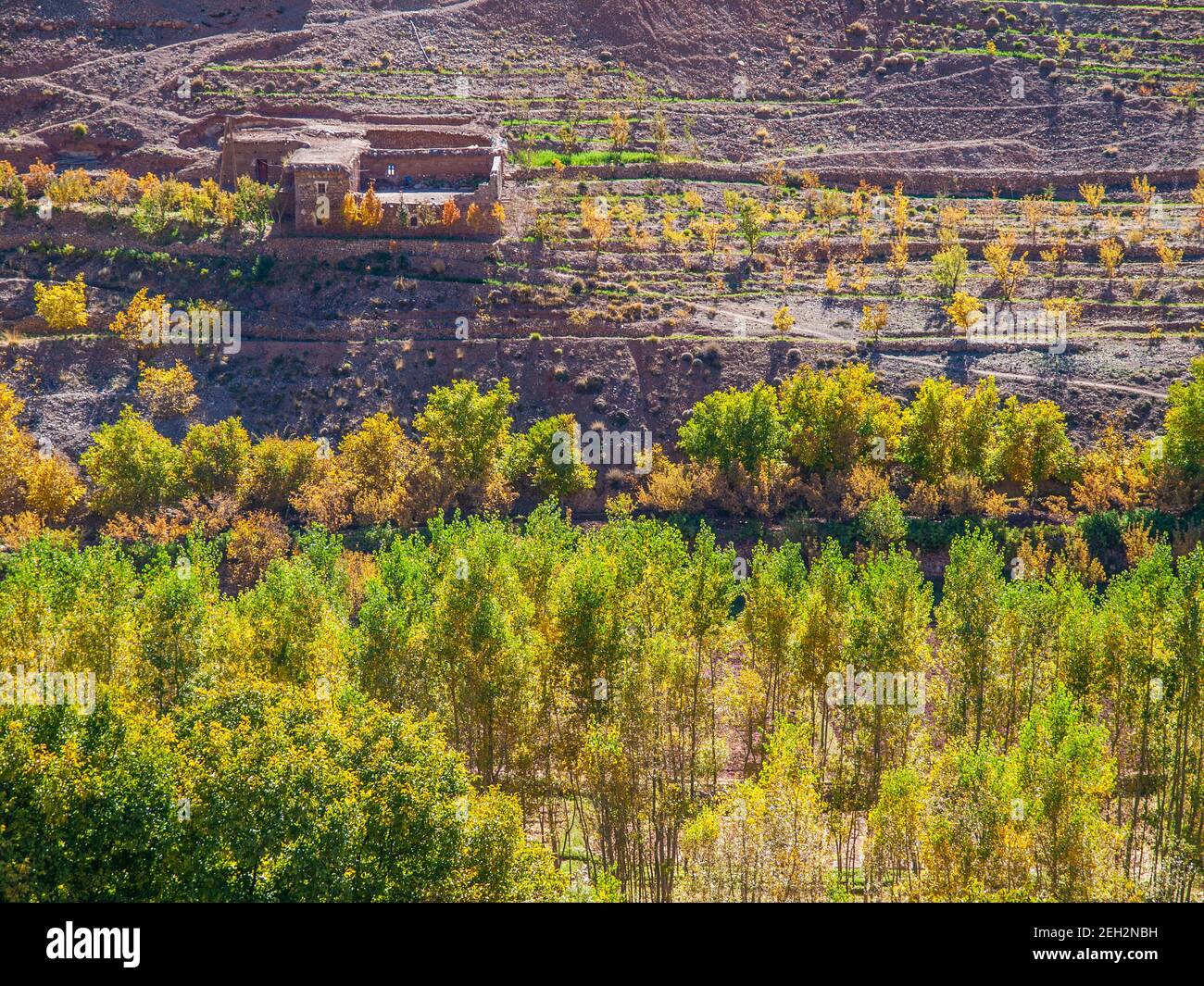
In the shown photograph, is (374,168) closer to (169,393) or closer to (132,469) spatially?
(169,393)

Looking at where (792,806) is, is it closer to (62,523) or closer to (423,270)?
(62,523)

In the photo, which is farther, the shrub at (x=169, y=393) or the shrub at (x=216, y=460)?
the shrub at (x=169, y=393)

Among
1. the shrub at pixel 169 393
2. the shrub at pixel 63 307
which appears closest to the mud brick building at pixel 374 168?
the shrub at pixel 63 307

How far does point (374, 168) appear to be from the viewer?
331 ft

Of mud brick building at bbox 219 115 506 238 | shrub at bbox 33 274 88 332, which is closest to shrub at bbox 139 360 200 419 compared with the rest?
shrub at bbox 33 274 88 332

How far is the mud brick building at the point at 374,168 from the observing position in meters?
94.5

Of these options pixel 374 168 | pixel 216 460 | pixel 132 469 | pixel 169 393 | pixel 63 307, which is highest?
pixel 374 168

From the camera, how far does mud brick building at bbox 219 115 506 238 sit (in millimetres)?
94500

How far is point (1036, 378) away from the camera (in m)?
86.2

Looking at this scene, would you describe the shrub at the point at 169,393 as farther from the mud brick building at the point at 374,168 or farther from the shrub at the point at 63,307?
the mud brick building at the point at 374,168

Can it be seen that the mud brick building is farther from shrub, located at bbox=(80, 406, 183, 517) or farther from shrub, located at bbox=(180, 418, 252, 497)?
shrub, located at bbox=(80, 406, 183, 517)

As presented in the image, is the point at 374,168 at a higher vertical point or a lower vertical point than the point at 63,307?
higher

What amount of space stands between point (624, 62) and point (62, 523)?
59225 mm

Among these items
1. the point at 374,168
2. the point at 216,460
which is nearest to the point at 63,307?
the point at 216,460
